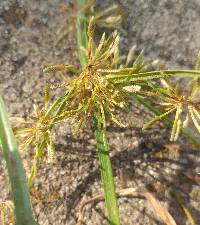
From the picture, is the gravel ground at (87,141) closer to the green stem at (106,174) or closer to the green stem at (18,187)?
the green stem at (106,174)

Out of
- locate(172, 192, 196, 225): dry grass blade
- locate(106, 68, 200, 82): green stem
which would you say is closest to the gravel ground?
locate(172, 192, 196, 225): dry grass blade

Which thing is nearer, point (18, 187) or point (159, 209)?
point (18, 187)

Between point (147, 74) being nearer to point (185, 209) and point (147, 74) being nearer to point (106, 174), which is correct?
point (106, 174)

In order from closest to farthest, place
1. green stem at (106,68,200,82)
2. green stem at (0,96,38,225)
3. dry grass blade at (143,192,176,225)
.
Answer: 1. green stem at (0,96,38,225)
2. green stem at (106,68,200,82)
3. dry grass blade at (143,192,176,225)

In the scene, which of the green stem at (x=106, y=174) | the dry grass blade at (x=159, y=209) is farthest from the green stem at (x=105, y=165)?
the dry grass blade at (x=159, y=209)

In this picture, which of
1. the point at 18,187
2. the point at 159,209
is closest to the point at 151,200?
the point at 159,209

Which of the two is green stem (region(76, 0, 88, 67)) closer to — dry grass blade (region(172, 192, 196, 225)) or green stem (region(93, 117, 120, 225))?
green stem (region(93, 117, 120, 225))
